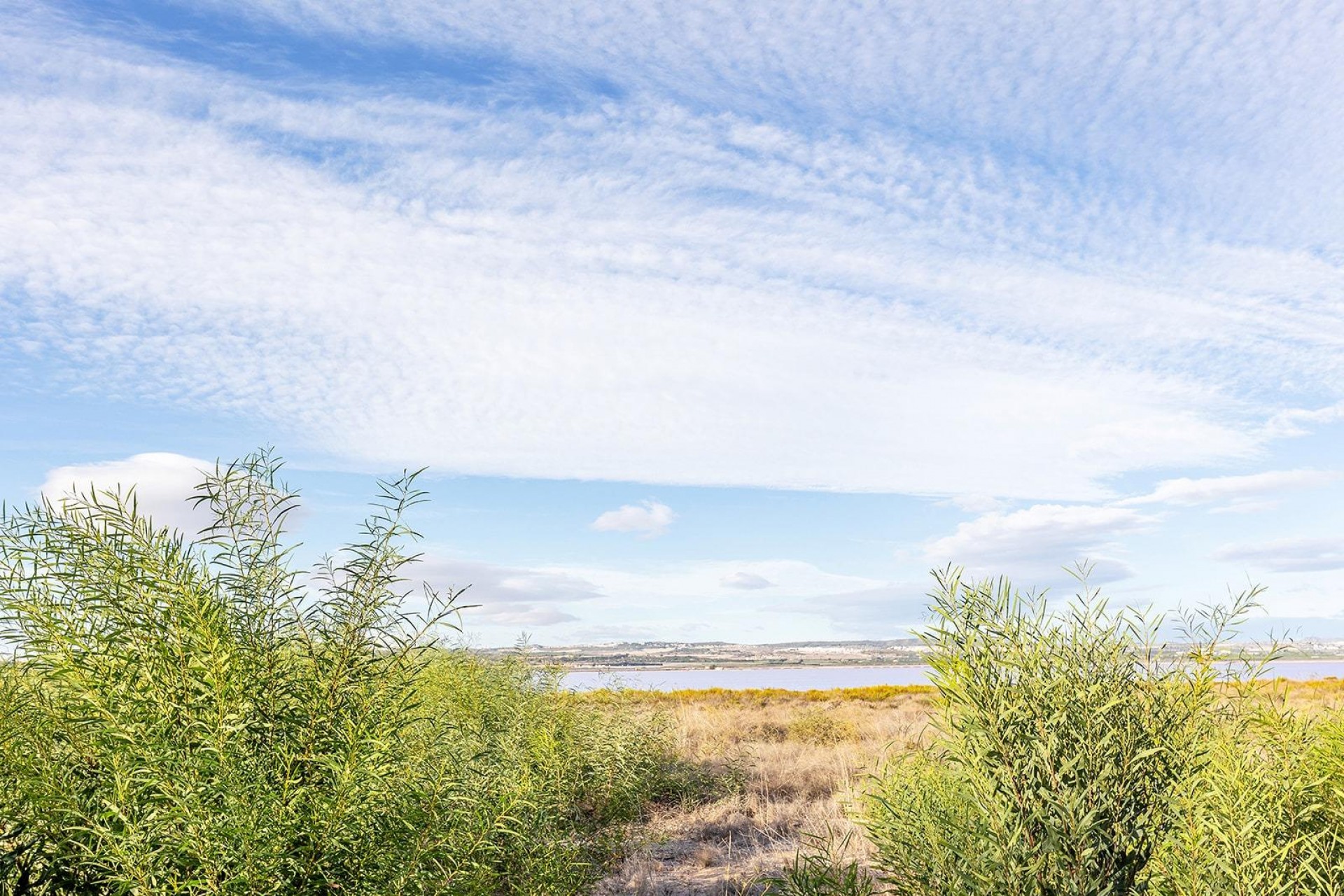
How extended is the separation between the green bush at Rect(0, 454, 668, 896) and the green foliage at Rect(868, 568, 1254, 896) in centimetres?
163

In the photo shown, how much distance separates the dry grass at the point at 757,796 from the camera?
802 cm

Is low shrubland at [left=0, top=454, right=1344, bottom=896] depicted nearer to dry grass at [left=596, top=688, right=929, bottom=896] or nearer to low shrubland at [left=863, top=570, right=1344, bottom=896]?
low shrubland at [left=863, top=570, right=1344, bottom=896]

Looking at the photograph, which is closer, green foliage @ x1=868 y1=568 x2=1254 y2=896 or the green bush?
the green bush

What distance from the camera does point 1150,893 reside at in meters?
2.61

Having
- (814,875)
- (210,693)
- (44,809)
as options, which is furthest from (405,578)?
(814,875)

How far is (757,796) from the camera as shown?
39.3 feet

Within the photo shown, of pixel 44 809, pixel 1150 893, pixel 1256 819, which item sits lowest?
pixel 1150 893

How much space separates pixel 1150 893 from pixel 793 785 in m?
10.9

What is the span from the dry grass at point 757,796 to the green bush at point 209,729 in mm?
2773

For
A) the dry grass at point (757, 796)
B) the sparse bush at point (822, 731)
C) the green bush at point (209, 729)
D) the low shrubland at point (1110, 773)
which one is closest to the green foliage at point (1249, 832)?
the low shrubland at point (1110, 773)

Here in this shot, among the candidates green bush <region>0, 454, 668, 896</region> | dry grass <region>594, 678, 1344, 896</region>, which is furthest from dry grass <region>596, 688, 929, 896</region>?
green bush <region>0, 454, 668, 896</region>

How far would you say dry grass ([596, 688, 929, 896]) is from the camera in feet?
26.3

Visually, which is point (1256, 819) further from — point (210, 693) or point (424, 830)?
point (210, 693)

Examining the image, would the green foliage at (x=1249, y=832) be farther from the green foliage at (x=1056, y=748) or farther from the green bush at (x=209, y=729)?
the green bush at (x=209, y=729)
